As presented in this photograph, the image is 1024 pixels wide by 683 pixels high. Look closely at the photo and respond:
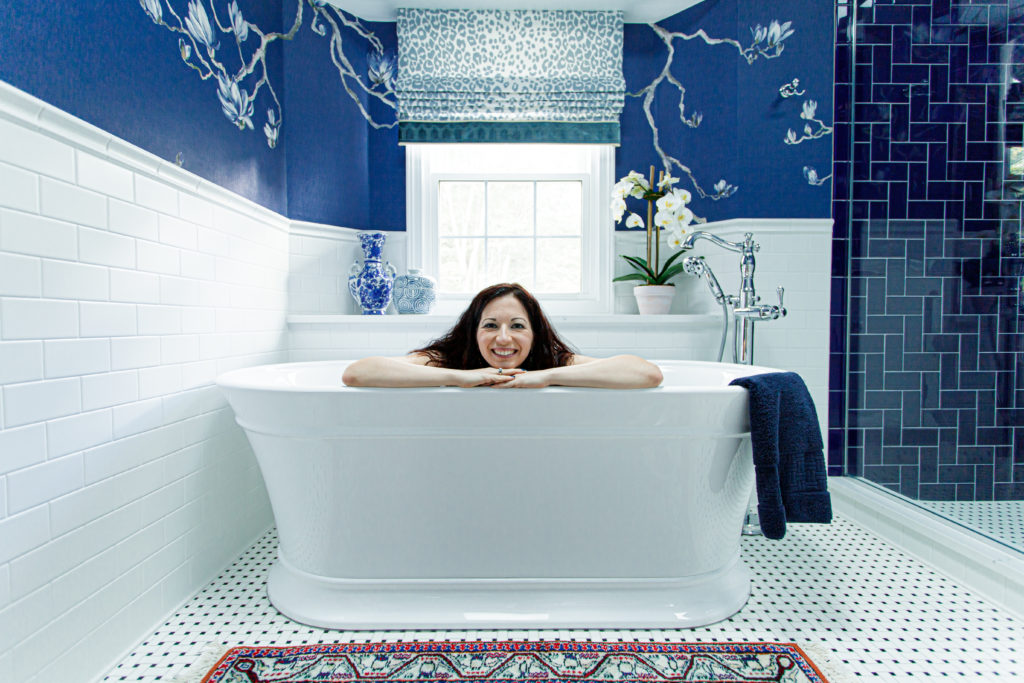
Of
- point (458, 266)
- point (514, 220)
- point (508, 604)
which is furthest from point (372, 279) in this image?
point (508, 604)

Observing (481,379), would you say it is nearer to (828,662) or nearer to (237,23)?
(828,662)

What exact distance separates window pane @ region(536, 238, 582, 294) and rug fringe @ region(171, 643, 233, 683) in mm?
1926

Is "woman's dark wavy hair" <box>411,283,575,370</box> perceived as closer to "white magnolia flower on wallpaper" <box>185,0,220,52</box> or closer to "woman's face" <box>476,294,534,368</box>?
"woman's face" <box>476,294,534,368</box>

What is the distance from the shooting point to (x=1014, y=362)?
1760 millimetres

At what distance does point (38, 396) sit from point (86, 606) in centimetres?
50

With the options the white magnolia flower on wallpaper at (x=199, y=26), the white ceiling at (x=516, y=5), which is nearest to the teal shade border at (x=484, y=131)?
the white ceiling at (x=516, y=5)

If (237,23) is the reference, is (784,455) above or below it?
below

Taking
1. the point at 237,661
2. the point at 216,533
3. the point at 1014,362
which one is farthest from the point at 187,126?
the point at 1014,362

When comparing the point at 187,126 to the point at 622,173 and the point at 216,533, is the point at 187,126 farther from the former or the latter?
the point at 622,173

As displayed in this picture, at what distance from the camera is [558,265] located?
8.71 ft

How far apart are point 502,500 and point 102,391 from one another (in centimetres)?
97

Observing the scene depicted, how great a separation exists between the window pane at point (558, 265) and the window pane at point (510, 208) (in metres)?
0.14

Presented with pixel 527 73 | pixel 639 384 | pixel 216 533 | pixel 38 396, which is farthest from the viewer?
pixel 527 73

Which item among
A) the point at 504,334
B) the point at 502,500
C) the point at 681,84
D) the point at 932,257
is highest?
Answer: the point at 681,84
